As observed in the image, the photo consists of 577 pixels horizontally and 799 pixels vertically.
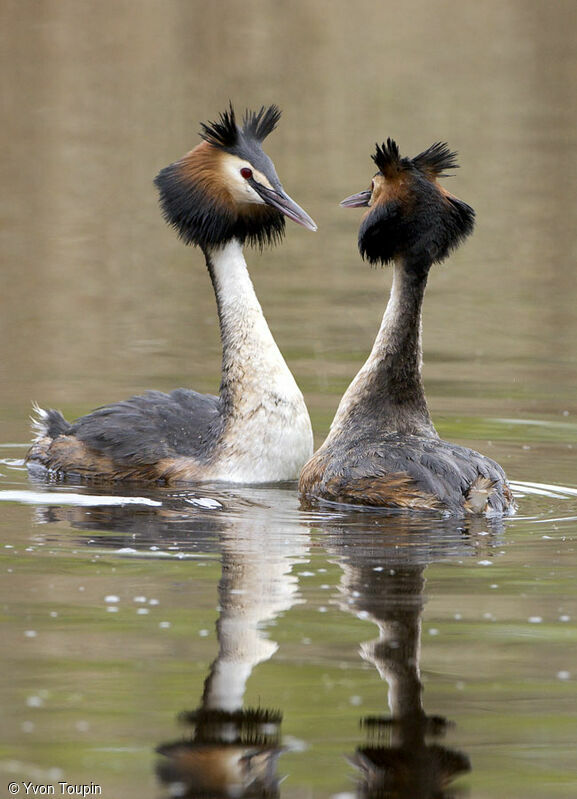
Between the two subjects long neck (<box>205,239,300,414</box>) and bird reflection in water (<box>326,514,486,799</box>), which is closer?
bird reflection in water (<box>326,514,486,799</box>)

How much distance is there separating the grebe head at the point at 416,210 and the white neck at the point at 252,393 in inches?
44.0

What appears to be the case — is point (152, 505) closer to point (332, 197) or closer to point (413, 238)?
point (413, 238)

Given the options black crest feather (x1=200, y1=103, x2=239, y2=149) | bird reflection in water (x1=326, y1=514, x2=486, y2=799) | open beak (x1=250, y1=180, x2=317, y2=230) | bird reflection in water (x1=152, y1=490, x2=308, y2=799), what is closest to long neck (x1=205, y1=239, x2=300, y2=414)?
open beak (x1=250, y1=180, x2=317, y2=230)

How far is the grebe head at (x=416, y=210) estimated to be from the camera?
30.3ft

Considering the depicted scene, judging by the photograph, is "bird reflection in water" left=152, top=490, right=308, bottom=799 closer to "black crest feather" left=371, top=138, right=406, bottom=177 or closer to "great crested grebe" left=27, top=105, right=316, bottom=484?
"great crested grebe" left=27, top=105, right=316, bottom=484

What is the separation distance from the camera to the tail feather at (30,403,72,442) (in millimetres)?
10273

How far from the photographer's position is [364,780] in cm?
505

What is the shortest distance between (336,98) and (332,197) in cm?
1050

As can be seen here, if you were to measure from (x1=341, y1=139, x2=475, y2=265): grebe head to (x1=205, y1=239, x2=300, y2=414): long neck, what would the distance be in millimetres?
1117

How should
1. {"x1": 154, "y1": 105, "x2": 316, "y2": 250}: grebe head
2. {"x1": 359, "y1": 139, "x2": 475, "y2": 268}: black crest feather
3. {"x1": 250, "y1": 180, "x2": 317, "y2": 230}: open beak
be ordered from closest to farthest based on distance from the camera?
{"x1": 359, "y1": 139, "x2": 475, "y2": 268}: black crest feather < {"x1": 250, "y1": 180, "x2": 317, "y2": 230}: open beak < {"x1": 154, "y1": 105, "x2": 316, "y2": 250}: grebe head

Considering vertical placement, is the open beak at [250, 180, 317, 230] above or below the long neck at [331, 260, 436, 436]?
above

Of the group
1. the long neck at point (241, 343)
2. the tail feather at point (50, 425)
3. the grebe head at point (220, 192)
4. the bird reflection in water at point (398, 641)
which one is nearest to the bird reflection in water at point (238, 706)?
the bird reflection in water at point (398, 641)

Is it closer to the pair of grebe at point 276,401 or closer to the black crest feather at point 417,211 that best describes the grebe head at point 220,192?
the pair of grebe at point 276,401

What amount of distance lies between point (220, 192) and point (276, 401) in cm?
→ 138
